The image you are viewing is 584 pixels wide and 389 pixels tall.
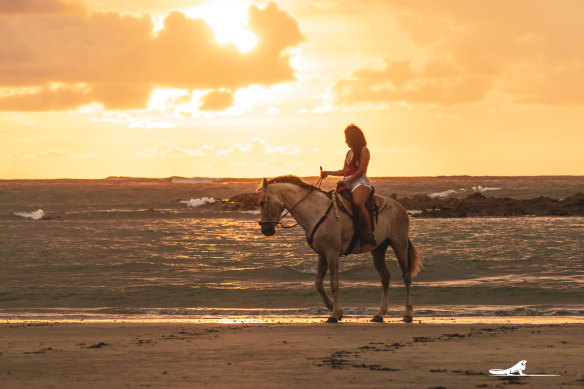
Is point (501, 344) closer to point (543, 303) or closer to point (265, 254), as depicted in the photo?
point (543, 303)

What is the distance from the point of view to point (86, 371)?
9.12 m

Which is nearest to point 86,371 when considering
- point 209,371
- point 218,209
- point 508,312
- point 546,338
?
point 209,371

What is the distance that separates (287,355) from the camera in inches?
395

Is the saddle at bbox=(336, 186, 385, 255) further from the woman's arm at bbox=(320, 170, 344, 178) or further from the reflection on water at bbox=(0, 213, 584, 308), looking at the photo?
the reflection on water at bbox=(0, 213, 584, 308)

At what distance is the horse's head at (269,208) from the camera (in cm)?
1395

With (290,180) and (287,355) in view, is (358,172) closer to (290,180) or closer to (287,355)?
(290,180)

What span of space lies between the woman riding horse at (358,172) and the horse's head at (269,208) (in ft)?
2.93

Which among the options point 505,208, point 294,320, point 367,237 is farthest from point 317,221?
point 505,208

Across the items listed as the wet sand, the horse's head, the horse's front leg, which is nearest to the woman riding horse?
the horse's front leg

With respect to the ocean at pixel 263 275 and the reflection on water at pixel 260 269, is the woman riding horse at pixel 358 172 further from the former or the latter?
the reflection on water at pixel 260 269

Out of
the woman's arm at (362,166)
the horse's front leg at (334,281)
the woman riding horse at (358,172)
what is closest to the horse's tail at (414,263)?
the woman riding horse at (358,172)

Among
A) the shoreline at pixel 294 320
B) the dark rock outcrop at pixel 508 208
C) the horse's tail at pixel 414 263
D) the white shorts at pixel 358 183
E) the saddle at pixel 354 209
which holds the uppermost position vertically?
the white shorts at pixel 358 183

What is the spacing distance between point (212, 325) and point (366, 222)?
3.11 m

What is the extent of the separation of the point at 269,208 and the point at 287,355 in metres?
4.31
